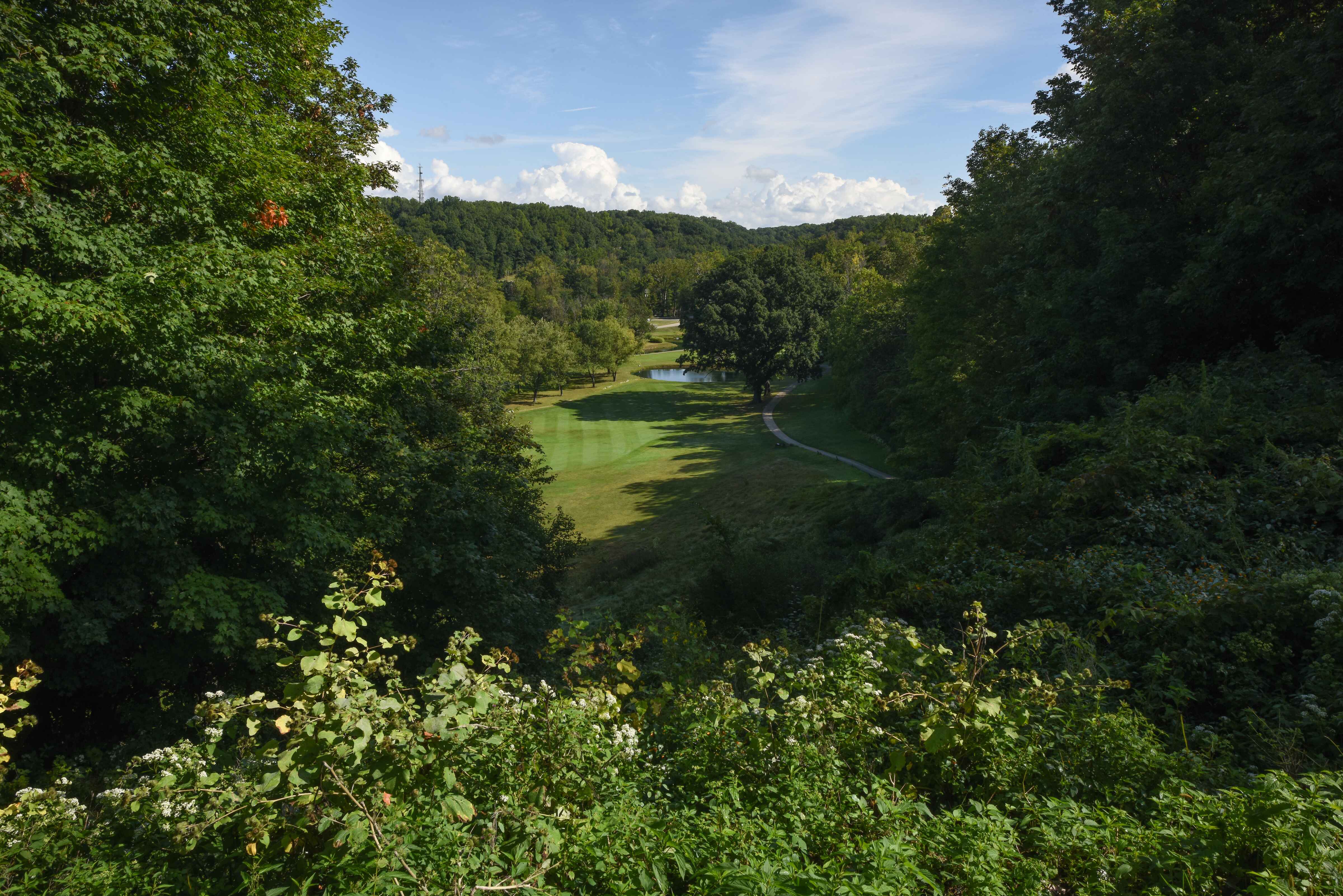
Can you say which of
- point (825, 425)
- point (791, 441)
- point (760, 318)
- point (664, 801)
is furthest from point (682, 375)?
point (664, 801)

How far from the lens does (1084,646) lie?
631 cm

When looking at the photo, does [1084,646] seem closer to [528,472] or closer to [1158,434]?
[1158,434]

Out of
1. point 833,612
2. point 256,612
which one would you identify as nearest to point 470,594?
point 256,612

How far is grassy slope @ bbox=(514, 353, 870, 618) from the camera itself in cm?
2352

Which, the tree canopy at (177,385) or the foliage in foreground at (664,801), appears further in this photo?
the tree canopy at (177,385)

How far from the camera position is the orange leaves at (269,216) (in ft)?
38.3

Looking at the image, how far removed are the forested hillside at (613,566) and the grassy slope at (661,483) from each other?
869 mm

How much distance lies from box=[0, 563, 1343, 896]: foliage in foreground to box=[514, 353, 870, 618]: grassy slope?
1340 centimetres

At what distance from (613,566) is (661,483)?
1189 cm

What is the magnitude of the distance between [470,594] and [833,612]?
→ 253 inches

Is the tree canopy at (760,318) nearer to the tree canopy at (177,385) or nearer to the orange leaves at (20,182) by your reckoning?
the tree canopy at (177,385)

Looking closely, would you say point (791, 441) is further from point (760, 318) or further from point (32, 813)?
point (32, 813)

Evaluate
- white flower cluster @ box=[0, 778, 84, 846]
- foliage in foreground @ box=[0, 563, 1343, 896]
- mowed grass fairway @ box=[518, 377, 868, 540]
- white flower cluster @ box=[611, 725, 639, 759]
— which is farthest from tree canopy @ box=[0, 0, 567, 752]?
mowed grass fairway @ box=[518, 377, 868, 540]

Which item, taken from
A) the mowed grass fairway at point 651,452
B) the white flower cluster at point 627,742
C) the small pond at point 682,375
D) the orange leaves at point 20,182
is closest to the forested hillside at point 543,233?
the small pond at point 682,375
